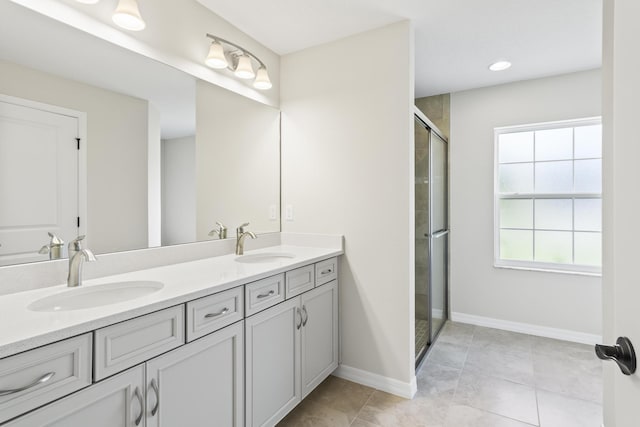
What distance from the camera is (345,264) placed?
7.49 feet

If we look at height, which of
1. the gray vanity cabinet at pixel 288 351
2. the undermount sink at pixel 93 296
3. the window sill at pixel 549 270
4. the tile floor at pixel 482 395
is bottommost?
the tile floor at pixel 482 395

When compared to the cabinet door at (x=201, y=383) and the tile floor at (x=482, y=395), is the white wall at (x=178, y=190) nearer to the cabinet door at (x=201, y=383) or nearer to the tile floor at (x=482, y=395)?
the cabinet door at (x=201, y=383)

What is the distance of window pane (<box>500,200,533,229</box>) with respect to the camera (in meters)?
3.11

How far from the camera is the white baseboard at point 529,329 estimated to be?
2826 mm

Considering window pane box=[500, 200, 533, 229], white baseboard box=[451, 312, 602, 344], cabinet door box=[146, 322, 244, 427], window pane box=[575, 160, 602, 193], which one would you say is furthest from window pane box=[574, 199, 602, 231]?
cabinet door box=[146, 322, 244, 427]

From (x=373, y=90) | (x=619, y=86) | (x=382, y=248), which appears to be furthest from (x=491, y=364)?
(x=619, y=86)

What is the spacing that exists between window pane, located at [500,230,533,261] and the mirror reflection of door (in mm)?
3487

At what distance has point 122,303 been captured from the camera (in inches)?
42.1

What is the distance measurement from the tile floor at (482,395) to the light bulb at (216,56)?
7.03 ft

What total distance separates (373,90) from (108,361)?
2.03 m

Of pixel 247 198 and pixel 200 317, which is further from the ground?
pixel 247 198

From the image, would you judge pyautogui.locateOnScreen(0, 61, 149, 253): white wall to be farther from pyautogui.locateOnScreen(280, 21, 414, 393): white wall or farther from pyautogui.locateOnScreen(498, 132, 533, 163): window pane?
pyautogui.locateOnScreen(498, 132, 533, 163): window pane

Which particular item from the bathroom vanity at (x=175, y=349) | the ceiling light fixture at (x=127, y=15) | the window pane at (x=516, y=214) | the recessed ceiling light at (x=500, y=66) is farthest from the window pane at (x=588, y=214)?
the ceiling light fixture at (x=127, y=15)

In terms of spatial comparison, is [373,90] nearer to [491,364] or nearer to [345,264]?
[345,264]
